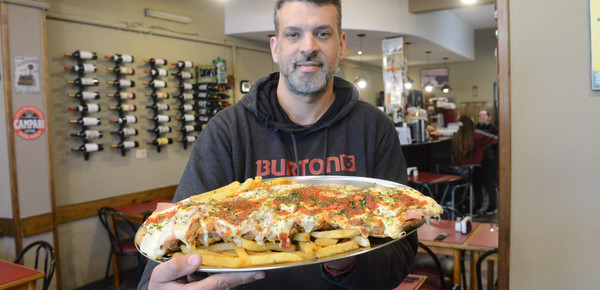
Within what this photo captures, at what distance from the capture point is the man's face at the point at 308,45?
4.67 feet

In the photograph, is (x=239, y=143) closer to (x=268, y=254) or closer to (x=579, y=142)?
(x=268, y=254)

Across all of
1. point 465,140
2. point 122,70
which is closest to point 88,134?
point 122,70

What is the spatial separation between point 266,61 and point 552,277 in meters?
6.58

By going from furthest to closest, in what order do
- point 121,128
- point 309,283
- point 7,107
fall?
point 121,128 < point 7,107 < point 309,283

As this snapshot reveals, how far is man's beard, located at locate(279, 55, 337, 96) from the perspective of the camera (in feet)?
4.77

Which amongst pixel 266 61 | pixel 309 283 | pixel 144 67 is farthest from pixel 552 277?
pixel 266 61

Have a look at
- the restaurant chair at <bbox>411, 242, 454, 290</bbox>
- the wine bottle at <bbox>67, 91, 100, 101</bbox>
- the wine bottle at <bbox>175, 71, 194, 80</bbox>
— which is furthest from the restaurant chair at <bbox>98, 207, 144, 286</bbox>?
the restaurant chair at <bbox>411, 242, 454, 290</bbox>

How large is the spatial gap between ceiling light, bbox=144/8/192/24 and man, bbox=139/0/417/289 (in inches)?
181

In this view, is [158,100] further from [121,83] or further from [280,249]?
[280,249]

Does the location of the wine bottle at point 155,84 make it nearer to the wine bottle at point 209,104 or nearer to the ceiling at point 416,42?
the wine bottle at point 209,104

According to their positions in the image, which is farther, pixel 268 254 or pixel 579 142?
pixel 579 142

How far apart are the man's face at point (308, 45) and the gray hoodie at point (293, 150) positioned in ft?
Result: 0.52

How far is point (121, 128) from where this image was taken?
17.4 ft

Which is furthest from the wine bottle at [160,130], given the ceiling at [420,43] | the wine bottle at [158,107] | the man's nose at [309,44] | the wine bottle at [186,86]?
the man's nose at [309,44]
